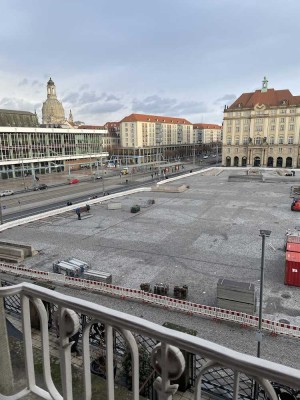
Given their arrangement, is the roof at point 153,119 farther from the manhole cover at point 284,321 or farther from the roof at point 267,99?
the manhole cover at point 284,321

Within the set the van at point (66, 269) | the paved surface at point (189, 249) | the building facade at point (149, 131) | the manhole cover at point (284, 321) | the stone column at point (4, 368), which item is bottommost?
the manhole cover at point (284, 321)

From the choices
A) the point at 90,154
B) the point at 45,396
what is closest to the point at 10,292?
the point at 45,396

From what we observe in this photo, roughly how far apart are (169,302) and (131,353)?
15.5m

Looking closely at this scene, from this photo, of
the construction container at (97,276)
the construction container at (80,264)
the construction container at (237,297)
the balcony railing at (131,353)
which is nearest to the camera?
the balcony railing at (131,353)

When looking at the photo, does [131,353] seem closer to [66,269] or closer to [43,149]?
[66,269]

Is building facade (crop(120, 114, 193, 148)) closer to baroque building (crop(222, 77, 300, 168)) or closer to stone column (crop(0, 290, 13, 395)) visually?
baroque building (crop(222, 77, 300, 168))

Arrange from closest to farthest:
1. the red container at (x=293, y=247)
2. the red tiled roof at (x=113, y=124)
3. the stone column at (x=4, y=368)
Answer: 1. the stone column at (x=4, y=368)
2. the red container at (x=293, y=247)
3. the red tiled roof at (x=113, y=124)

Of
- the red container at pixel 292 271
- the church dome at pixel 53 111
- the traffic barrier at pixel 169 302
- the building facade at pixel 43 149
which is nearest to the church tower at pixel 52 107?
the church dome at pixel 53 111

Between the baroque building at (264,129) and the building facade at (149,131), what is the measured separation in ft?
127

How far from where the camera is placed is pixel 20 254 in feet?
84.2

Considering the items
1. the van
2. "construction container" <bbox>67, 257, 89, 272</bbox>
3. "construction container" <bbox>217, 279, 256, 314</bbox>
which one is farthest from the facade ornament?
"construction container" <bbox>67, 257, 89, 272</bbox>

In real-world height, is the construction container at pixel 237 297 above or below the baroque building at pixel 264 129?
below

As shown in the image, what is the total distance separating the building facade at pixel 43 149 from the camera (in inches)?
3046

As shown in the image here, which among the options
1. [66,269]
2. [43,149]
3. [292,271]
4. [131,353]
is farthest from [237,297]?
[43,149]
